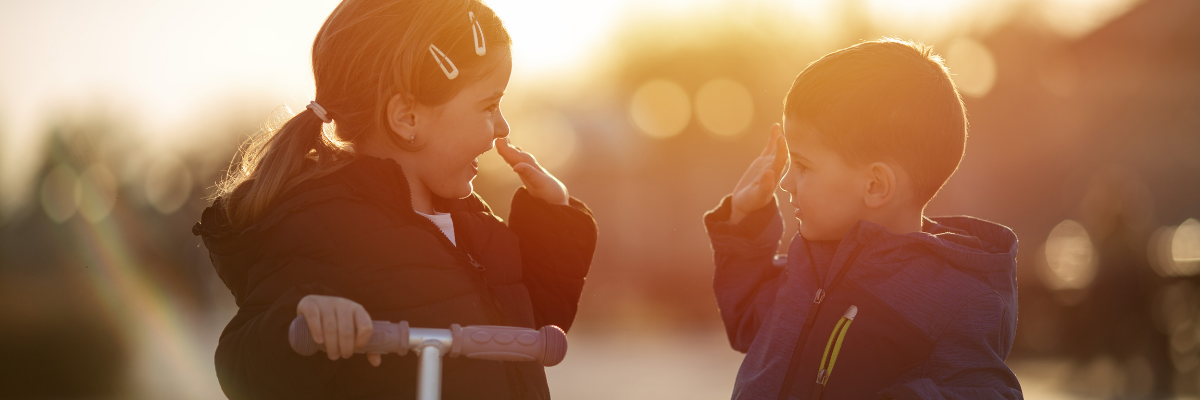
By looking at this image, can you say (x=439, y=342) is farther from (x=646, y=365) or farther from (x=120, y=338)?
(x=120, y=338)

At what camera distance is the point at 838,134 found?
2.46 metres

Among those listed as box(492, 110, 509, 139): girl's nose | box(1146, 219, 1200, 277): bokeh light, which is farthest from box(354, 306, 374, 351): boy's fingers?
box(1146, 219, 1200, 277): bokeh light

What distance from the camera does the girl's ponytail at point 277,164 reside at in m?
2.21

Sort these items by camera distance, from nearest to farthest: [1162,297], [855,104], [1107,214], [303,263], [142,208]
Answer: [303,263]
[855,104]
[1162,297]
[1107,214]
[142,208]

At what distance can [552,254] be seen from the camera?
2.81 m

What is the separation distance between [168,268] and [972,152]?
1376 cm

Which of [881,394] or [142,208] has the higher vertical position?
[881,394]

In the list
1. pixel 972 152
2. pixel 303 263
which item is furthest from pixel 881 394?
pixel 972 152

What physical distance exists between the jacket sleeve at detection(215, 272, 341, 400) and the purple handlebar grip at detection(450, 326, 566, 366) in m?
0.44

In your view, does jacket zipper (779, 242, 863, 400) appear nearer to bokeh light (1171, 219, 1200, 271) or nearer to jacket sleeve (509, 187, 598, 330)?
jacket sleeve (509, 187, 598, 330)

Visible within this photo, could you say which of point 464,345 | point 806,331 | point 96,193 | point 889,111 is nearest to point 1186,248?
point 889,111

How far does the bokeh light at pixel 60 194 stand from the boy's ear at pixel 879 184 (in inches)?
494

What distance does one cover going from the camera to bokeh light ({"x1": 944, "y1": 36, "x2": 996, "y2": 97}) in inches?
611

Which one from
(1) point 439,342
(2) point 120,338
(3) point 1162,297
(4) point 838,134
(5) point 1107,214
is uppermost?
(4) point 838,134
